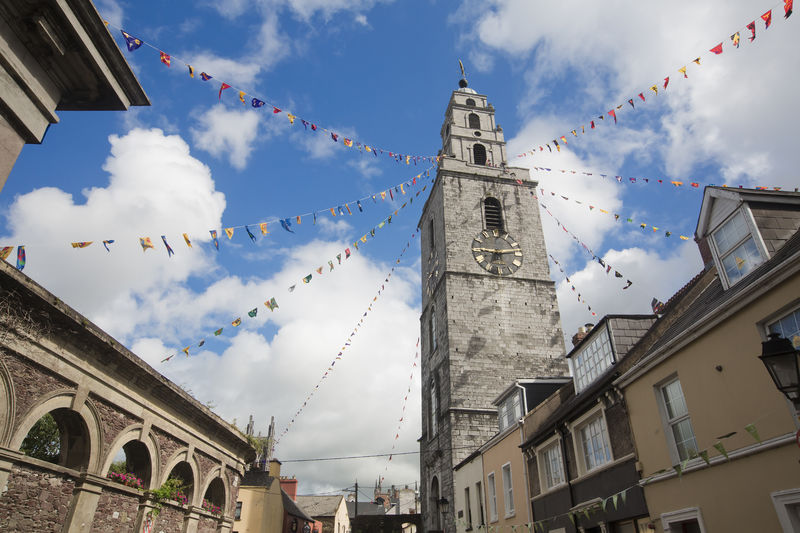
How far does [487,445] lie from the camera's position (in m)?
16.8

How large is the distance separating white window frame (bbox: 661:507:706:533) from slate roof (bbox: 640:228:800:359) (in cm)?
249

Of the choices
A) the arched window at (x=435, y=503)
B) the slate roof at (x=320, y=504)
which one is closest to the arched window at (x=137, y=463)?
the arched window at (x=435, y=503)

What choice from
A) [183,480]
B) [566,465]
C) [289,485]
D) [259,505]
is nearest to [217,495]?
[183,480]

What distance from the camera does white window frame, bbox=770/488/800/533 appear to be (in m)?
5.57

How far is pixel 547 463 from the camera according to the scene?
12672 mm

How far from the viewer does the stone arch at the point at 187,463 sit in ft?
37.7

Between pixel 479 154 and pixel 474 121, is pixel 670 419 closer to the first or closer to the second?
pixel 479 154

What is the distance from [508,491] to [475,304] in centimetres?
1097

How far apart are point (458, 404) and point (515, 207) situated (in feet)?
38.3

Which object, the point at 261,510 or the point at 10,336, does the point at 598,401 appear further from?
the point at 261,510

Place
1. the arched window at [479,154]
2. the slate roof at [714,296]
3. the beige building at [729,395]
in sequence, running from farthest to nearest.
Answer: the arched window at [479,154] < the slate roof at [714,296] < the beige building at [729,395]

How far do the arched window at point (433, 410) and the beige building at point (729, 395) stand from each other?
631 inches

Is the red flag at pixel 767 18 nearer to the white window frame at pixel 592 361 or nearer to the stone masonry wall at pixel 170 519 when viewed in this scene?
the white window frame at pixel 592 361

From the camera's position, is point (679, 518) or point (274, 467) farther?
point (274, 467)
